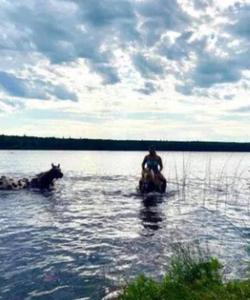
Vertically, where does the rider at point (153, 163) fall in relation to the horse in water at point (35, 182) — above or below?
above

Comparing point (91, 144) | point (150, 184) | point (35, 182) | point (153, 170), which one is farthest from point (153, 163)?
point (91, 144)

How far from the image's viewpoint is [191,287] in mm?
7527

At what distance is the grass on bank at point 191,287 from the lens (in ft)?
22.7

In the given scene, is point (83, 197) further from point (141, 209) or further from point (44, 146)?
point (44, 146)

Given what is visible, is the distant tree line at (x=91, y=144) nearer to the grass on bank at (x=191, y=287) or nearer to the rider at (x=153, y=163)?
the rider at (x=153, y=163)

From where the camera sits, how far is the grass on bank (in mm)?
6934

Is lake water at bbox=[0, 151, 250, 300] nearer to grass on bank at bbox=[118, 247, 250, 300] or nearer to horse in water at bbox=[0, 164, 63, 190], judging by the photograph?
grass on bank at bbox=[118, 247, 250, 300]

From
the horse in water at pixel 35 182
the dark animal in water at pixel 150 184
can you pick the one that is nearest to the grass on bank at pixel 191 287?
the dark animal in water at pixel 150 184

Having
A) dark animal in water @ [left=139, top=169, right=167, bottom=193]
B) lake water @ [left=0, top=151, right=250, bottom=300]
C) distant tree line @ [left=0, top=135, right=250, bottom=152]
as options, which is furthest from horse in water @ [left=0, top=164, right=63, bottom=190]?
distant tree line @ [left=0, top=135, right=250, bottom=152]

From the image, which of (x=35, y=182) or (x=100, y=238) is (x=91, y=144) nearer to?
(x=35, y=182)

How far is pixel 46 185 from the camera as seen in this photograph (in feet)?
98.1

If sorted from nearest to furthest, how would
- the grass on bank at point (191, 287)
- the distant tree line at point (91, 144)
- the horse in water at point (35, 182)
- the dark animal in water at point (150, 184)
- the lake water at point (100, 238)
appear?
the grass on bank at point (191, 287) < the lake water at point (100, 238) < the dark animal in water at point (150, 184) < the horse in water at point (35, 182) < the distant tree line at point (91, 144)

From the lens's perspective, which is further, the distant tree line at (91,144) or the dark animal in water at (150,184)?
the distant tree line at (91,144)

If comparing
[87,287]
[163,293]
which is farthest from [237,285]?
[87,287]
